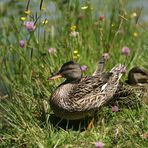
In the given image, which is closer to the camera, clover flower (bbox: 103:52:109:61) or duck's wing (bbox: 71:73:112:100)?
duck's wing (bbox: 71:73:112:100)

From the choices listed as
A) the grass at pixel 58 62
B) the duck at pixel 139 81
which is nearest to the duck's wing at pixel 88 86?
the grass at pixel 58 62

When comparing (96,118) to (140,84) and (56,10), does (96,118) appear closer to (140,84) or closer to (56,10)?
(140,84)

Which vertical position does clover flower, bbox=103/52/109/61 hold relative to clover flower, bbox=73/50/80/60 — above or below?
above

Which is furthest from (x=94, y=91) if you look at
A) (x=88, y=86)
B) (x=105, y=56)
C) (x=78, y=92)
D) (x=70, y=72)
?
(x=105, y=56)

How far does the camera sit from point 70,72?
7008 mm

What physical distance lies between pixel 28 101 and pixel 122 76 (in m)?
1.34

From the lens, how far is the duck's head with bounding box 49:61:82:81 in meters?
6.98

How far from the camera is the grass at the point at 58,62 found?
640 centimetres

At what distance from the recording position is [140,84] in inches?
302

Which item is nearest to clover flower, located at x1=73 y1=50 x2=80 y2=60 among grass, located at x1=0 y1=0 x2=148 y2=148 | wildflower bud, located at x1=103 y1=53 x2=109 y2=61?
grass, located at x1=0 y1=0 x2=148 y2=148

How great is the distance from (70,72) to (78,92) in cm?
24

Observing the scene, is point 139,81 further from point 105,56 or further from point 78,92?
point 78,92

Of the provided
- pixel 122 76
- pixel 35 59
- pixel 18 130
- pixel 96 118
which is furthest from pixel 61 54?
pixel 18 130

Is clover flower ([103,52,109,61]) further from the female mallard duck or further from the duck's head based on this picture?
the duck's head
